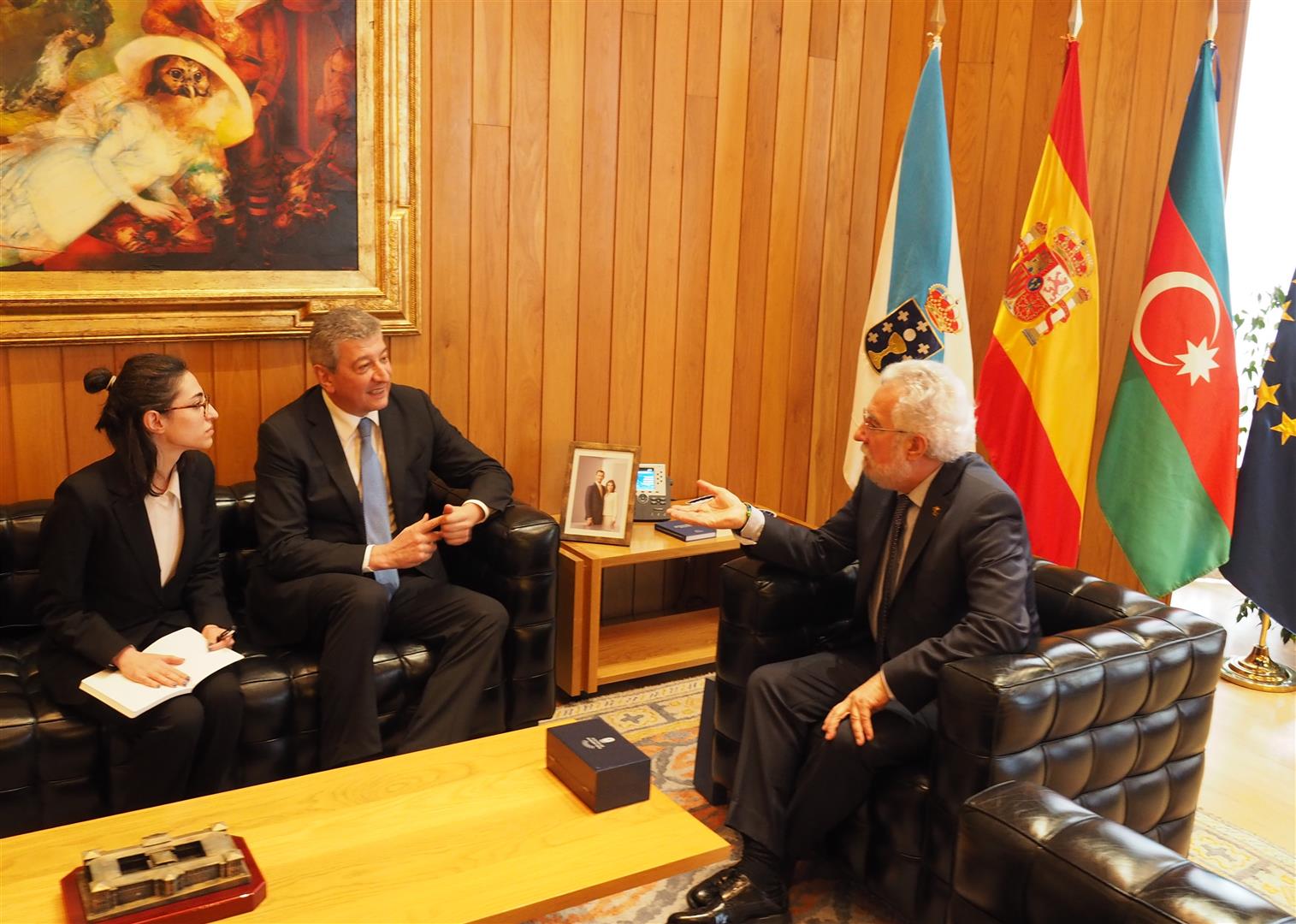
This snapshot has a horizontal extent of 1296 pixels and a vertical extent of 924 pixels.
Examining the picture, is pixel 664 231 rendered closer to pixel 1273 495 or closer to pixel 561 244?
pixel 561 244

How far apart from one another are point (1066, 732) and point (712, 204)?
2444 millimetres

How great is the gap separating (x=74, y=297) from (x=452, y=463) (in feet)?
3.76

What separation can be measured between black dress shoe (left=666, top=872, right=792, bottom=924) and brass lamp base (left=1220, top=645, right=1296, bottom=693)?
7.42 ft

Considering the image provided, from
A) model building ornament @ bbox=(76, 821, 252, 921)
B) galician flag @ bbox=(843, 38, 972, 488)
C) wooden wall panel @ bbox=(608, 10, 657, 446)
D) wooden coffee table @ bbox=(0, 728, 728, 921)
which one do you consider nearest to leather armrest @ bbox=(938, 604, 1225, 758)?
wooden coffee table @ bbox=(0, 728, 728, 921)

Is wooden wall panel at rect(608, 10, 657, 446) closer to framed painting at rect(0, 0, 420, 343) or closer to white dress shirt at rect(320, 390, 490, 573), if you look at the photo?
framed painting at rect(0, 0, 420, 343)

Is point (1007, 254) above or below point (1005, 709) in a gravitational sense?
above

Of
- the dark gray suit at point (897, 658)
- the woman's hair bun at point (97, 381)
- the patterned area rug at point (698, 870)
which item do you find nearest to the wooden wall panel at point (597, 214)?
the patterned area rug at point (698, 870)

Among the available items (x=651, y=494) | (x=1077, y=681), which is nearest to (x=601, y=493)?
(x=651, y=494)

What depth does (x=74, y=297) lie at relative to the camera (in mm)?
3109

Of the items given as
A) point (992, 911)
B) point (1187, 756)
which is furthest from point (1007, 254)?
point (992, 911)

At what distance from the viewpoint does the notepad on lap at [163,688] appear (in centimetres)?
248

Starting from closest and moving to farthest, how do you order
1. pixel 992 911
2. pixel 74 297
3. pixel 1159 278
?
pixel 992 911 < pixel 74 297 < pixel 1159 278

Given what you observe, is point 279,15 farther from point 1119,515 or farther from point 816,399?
point 1119,515

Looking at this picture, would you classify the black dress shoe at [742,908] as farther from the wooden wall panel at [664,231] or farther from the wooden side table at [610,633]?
the wooden wall panel at [664,231]
